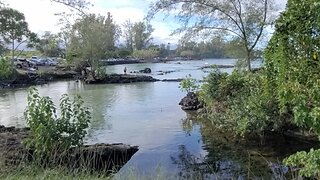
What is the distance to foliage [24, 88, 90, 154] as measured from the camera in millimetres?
8805

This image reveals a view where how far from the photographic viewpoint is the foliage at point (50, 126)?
28.9 ft

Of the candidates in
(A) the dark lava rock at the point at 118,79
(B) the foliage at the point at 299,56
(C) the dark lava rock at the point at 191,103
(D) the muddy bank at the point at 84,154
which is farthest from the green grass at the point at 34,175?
(A) the dark lava rock at the point at 118,79

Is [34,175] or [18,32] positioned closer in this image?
[34,175]

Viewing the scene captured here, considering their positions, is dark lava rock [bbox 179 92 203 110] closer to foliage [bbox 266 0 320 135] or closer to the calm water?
the calm water

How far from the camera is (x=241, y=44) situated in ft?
68.1

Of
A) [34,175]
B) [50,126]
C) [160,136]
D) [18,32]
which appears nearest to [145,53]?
[18,32]

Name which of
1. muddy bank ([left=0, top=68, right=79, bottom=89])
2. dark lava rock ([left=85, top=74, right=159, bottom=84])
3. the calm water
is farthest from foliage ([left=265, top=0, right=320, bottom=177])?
dark lava rock ([left=85, top=74, right=159, bottom=84])

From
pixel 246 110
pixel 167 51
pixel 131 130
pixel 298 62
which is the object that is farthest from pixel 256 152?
pixel 167 51

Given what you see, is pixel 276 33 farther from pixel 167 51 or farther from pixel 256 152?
pixel 167 51

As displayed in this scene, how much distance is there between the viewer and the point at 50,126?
29.8ft

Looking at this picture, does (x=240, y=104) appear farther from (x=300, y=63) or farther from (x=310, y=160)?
(x=310, y=160)

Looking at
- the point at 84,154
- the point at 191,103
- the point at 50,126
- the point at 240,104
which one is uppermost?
the point at 50,126

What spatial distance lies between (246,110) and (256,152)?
59.3 inches

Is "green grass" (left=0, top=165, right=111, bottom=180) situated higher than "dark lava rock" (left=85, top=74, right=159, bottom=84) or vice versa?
"green grass" (left=0, top=165, right=111, bottom=180)
